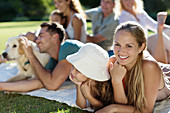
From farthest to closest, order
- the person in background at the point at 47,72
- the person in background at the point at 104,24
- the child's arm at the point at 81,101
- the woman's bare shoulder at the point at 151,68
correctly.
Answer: the person in background at the point at 104,24 → the person in background at the point at 47,72 → the child's arm at the point at 81,101 → the woman's bare shoulder at the point at 151,68

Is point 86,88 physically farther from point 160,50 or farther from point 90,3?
point 90,3

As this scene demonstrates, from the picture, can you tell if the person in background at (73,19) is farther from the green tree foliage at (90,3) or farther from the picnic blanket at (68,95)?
the green tree foliage at (90,3)

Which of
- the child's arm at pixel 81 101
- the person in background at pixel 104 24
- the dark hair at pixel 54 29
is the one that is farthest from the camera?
the person in background at pixel 104 24

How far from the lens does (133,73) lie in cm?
263

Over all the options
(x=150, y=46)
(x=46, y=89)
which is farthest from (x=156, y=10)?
(x=46, y=89)

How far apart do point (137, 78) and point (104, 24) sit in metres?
3.04

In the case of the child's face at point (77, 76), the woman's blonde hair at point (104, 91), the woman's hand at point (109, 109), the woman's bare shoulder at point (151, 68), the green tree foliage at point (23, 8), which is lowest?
the green tree foliage at point (23, 8)

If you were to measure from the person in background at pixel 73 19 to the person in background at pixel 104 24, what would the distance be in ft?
1.46

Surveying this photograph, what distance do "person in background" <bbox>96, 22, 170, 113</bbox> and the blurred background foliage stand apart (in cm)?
2437

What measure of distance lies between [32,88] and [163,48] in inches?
89.7

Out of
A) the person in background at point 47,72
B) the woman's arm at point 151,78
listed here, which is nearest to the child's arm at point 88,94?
the woman's arm at point 151,78

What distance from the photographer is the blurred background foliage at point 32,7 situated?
26141mm

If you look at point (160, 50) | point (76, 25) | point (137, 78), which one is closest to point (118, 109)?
point (137, 78)

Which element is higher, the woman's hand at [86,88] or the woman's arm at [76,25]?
the woman's arm at [76,25]
